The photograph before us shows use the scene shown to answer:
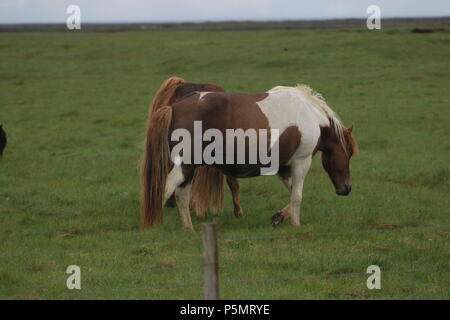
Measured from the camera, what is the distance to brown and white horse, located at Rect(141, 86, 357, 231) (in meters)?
9.68

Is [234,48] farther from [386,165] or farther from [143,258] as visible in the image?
[143,258]

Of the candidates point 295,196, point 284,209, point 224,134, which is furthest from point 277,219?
point 224,134

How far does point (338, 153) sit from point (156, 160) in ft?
9.25

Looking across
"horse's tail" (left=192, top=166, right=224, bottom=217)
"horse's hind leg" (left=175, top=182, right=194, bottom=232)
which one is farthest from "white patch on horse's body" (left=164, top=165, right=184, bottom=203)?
"horse's tail" (left=192, top=166, right=224, bottom=217)

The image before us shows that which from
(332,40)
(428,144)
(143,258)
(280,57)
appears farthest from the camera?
(332,40)

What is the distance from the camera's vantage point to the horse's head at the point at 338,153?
10.6 metres

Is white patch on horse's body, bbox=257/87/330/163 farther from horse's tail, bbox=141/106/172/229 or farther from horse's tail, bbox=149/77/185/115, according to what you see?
horse's tail, bbox=149/77/185/115

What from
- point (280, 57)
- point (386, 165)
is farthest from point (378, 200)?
point (280, 57)

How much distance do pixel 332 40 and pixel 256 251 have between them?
101 feet

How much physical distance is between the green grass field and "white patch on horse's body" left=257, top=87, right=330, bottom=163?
3.95 feet

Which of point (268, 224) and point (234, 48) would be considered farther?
point (234, 48)

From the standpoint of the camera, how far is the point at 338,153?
35.2 ft

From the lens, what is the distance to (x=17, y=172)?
15.0m

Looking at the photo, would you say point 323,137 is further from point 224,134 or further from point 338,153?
point 224,134
